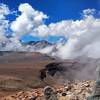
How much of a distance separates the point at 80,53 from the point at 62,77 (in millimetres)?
89129

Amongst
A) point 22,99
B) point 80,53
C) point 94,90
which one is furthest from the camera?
point 80,53

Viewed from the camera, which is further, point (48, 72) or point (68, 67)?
point (68, 67)

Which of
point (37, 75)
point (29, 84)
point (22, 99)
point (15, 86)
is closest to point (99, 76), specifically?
point (22, 99)

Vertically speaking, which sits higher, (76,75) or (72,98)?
(76,75)

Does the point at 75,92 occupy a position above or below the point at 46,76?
below

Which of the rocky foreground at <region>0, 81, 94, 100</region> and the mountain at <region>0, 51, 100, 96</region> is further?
the mountain at <region>0, 51, 100, 96</region>

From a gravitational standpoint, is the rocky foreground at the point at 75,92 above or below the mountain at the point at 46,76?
below

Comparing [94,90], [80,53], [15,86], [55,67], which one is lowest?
[94,90]

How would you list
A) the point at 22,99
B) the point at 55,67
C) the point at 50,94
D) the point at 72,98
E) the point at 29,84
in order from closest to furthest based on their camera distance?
the point at 50,94 → the point at 72,98 → the point at 22,99 → the point at 29,84 → the point at 55,67

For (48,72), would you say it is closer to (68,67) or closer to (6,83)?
(68,67)

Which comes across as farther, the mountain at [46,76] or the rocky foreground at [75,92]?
the mountain at [46,76]

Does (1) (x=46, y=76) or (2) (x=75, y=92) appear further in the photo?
(1) (x=46, y=76)

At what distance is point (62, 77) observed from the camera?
112 metres

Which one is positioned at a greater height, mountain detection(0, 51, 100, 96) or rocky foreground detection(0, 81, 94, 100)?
mountain detection(0, 51, 100, 96)
